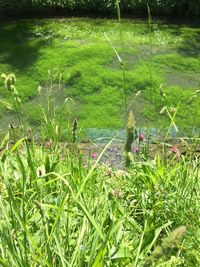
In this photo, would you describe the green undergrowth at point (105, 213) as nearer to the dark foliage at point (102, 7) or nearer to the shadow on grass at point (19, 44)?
the shadow on grass at point (19, 44)

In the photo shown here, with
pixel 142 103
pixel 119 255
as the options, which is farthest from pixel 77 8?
pixel 119 255

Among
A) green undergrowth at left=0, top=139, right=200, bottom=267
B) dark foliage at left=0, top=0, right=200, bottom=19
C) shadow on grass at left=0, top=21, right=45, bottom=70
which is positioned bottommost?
green undergrowth at left=0, top=139, right=200, bottom=267

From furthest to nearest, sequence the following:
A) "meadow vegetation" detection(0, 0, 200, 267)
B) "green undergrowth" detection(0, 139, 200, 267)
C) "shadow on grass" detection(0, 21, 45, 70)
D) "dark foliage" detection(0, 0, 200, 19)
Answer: "dark foliage" detection(0, 0, 200, 19) → "shadow on grass" detection(0, 21, 45, 70) → "green undergrowth" detection(0, 139, 200, 267) → "meadow vegetation" detection(0, 0, 200, 267)

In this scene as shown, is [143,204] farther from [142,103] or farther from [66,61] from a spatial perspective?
[66,61]

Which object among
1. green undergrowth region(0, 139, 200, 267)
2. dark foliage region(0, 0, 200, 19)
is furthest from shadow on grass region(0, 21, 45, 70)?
green undergrowth region(0, 139, 200, 267)

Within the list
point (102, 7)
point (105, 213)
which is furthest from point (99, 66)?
point (105, 213)

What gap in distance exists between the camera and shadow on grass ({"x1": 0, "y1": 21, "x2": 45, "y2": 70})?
6.82 meters

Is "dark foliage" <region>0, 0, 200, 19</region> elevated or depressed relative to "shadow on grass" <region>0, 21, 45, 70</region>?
elevated

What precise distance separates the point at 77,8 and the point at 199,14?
2302 millimetres

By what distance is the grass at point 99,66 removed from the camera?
5613mm

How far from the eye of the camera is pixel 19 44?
24.3 feet

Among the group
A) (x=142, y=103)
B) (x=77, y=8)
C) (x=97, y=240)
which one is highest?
(x=77, y=8)

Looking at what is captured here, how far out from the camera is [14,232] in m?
2.05

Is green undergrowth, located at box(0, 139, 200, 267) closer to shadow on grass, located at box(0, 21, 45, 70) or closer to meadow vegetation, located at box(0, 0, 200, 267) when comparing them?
meadow vegetation, located at box(0, 0, 200, 267)
